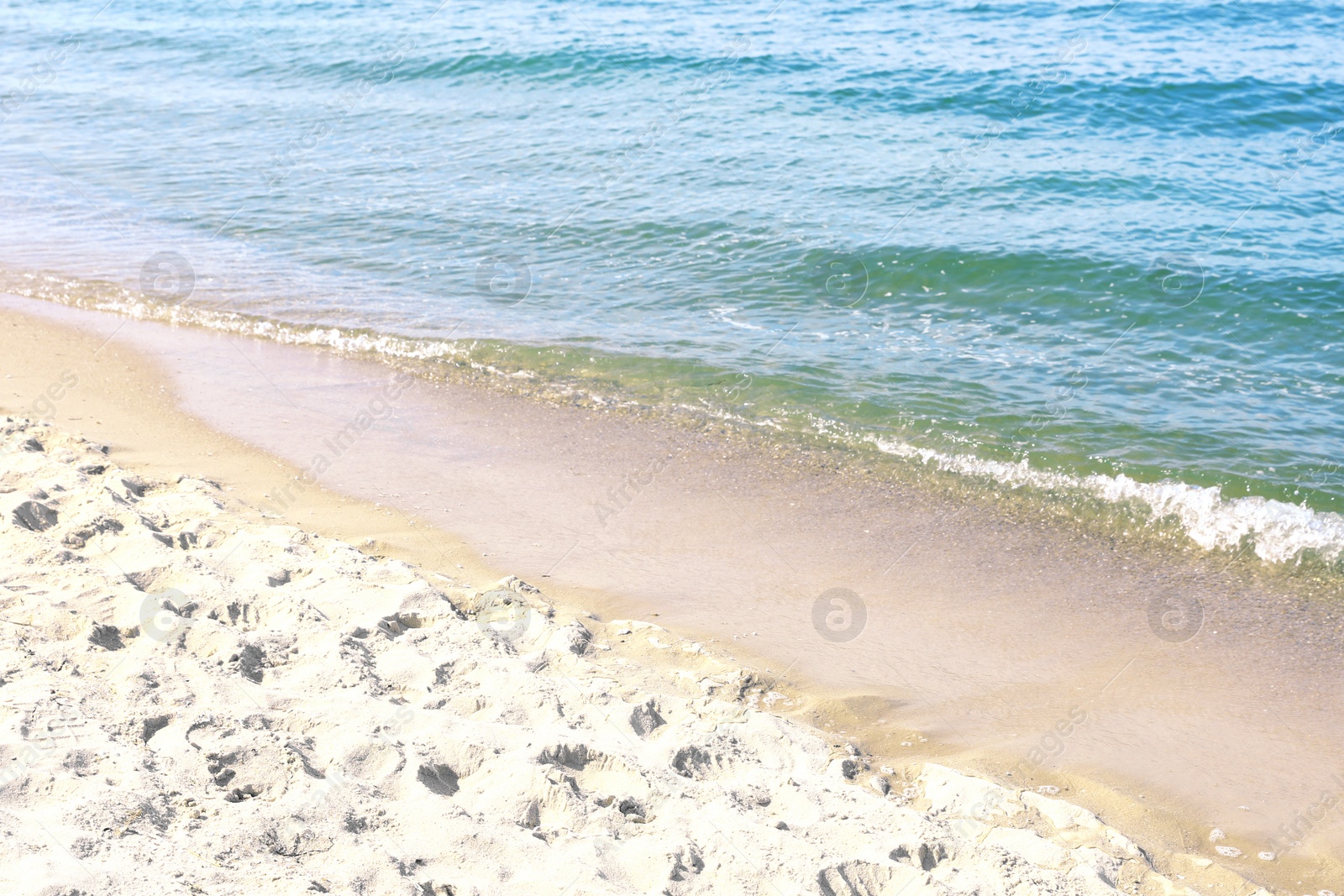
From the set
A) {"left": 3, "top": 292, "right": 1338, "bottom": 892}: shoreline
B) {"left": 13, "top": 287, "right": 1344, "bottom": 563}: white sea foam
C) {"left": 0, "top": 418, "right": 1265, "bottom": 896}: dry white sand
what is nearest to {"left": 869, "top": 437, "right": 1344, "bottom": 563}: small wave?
{"left": 13, "top": 287, "right": 1344, "bottom": 563}: white sea foam

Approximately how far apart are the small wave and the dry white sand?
3.05 metres

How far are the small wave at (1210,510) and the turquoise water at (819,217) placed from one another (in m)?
0.02

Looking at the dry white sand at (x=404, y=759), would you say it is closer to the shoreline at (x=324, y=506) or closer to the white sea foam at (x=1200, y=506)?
the shoreline at (x=324, y=506)

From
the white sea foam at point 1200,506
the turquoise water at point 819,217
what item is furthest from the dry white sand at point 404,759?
the turquoise water at point 819,217

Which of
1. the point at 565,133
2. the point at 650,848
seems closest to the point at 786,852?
the point at 650,848

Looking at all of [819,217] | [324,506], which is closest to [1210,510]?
[819,217]

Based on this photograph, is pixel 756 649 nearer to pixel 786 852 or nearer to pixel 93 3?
pixel 786 852

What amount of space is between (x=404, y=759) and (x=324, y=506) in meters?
2.94

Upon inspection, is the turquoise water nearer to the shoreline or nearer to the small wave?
the small wave

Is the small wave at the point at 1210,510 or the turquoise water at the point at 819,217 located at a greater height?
the turquoise water at the point at 819,217

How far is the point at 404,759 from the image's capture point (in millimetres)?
3625

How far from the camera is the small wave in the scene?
619 centimetres

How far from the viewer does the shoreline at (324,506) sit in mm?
4969

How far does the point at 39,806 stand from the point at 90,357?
20.5 feet
